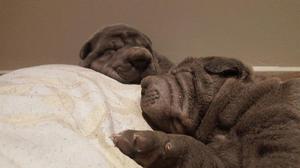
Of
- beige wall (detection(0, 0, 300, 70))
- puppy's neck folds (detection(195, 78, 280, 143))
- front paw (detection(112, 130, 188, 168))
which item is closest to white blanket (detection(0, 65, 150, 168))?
front paw (detection(112, 130, 188, 168))

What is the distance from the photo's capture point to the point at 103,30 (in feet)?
5.46

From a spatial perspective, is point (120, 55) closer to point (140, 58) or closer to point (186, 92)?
point (140, 58)

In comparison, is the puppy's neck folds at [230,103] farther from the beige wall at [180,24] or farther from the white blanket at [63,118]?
the beige wall at [180,24]

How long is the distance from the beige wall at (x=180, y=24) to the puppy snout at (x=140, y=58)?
370 millimetres

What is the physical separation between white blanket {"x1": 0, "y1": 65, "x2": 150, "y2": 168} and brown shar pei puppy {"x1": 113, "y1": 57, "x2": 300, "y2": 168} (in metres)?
0.06

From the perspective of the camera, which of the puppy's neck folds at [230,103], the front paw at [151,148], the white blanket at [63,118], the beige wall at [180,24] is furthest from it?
the beige wall at [180,24]

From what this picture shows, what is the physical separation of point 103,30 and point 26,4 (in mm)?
535

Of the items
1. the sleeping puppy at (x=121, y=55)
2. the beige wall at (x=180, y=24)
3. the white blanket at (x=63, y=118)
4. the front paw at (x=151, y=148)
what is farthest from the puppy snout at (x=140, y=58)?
the front paw at (x=151, y=148)

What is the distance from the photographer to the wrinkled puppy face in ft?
5.12

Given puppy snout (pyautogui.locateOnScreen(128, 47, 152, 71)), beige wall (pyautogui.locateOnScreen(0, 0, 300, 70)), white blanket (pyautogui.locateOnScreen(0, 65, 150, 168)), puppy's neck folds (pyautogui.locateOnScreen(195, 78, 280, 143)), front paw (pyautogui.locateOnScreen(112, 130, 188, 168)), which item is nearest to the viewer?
white blanket (pyautogui.locateOnScreen(0, 65, 150, 168))

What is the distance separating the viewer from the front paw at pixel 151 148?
924mm

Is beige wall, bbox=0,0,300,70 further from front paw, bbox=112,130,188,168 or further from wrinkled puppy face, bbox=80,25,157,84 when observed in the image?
front paw, bbox=112,130,188,168

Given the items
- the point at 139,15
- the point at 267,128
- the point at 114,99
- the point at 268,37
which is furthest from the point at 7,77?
the point at 268,37

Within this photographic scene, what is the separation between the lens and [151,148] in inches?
36.6
